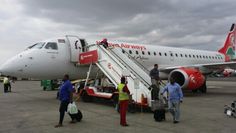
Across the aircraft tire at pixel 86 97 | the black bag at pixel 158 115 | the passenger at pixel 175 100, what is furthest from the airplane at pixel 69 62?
the passenger at pixel 175 100

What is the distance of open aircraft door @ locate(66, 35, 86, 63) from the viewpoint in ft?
49.0

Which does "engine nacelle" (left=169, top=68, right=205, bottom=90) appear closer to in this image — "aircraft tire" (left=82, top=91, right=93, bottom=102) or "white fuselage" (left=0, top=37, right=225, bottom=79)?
"white fuselage" (left=0, top=37, right=225, bottom=79)

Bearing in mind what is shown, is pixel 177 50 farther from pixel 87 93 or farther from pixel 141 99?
pixel 141 99

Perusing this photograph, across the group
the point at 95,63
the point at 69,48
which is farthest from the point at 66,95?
the point at 69,48

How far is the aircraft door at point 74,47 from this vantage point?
14.9 meters

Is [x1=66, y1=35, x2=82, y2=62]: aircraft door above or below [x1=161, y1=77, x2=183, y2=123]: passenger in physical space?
above

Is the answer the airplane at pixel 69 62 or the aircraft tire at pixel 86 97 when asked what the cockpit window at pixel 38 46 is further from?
the aircraft tire at pixel 86 97

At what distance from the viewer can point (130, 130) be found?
24.5 feet

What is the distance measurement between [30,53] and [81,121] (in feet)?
21.2

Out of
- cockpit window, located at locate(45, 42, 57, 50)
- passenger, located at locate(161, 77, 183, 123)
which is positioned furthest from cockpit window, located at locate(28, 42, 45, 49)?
passenger, located at locate(161, 77, 183, 123)

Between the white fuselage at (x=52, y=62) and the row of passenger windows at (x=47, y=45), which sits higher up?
the row of passenger windows at (x=47, y=45)

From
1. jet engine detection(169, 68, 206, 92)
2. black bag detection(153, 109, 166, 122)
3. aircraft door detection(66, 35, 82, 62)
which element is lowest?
black bag detection(153, 109, 166, 122)

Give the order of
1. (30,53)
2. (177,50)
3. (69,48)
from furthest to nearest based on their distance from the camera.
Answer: (177,50)
(69,48)
(30,53)

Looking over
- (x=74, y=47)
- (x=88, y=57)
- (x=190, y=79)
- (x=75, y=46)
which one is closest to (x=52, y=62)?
(x=74, y=47)
